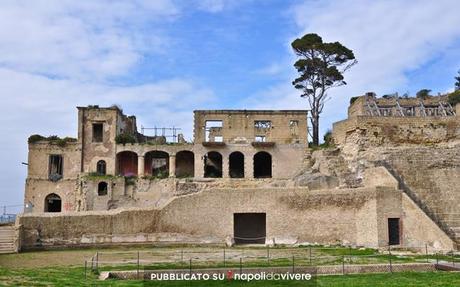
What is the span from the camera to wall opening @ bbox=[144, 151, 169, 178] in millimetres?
47688

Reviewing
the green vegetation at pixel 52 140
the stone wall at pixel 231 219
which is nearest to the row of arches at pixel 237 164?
the green vegetation at pixel 52 140

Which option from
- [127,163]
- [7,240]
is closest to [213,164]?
[127,163]

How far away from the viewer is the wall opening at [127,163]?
47.3 meters

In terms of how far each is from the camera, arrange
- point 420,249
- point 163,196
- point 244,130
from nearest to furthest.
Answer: point 420,249 < point 163,196 < point 244,130

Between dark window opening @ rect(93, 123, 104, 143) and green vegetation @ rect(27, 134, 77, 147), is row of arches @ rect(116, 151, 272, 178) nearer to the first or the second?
dark window opening @ rect(93, 123, 104, 143)

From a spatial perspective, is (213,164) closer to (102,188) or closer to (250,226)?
(102,188)

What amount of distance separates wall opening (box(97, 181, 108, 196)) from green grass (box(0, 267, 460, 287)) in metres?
25.2

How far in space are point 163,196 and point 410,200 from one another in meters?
21.3

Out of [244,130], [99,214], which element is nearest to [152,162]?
A: [244,130]

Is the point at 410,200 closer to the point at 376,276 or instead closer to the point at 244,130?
the point at 376,276

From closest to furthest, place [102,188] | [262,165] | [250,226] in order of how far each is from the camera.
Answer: [250,226] → [102,188] → [262,165]

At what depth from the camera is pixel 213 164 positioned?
4894cm

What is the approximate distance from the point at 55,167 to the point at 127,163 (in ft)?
20.6

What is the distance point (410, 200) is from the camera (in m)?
28.6
